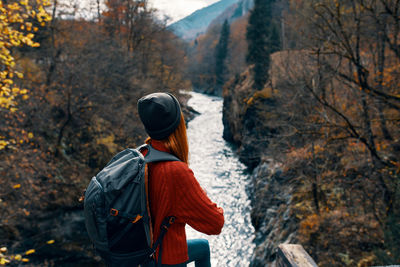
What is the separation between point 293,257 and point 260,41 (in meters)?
26.4

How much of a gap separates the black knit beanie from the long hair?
38 millimetres

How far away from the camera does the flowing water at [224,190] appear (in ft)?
32.9

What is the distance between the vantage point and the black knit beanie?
5.45 ft

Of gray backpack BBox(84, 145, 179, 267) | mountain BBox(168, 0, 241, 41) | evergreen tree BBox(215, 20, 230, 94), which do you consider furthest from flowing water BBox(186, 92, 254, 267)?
evergreen tree BBox(215, 20, 230, 94)

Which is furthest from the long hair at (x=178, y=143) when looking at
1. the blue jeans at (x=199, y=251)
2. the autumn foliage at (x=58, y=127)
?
the autumn foliage at (x=58, y=127)

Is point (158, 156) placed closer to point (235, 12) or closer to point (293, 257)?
point (293, 257)

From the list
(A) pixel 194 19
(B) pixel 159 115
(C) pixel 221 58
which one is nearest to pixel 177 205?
(B) pixel 159 115

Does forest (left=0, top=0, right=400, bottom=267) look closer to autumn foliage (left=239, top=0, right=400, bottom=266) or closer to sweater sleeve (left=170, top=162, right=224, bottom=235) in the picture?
A: autumn foliage (left=239, top=0, right=400, bottom=266)

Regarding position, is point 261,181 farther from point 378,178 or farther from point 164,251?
point 164,251

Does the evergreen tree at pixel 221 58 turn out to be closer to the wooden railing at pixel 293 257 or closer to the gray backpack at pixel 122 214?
the wooden railing at pixel 293 257

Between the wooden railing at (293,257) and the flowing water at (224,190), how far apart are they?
3.30 metres

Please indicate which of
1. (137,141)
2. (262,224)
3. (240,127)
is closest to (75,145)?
(137,141)

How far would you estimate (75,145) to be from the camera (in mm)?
11242

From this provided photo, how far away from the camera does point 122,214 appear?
154 centimetres
